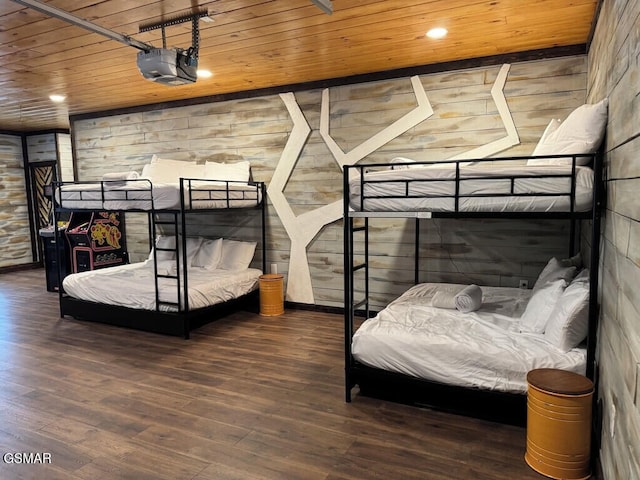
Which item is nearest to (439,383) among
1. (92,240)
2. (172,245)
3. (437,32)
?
(437,32)

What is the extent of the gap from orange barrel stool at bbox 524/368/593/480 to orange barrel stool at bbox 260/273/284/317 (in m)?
3.04

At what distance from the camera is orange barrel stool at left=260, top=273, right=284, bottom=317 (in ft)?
15.5

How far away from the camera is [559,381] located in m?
2.04

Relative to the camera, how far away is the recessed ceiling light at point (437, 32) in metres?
3.15

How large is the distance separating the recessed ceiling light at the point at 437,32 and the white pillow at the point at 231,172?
8.27 feet

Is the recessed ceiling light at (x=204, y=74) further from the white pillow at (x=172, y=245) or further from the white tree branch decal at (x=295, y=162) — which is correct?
the white pillow at (x=172, y=245)

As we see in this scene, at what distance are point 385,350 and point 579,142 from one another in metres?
1.57

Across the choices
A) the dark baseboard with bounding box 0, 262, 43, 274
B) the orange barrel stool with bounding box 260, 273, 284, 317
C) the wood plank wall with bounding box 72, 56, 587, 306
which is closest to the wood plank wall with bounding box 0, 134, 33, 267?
the dark baseboard with bounding box 0, 262, 43, 274

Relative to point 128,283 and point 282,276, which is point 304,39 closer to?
point 282,276

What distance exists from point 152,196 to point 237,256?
1.32 meters

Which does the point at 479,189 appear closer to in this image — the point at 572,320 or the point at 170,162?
the point at 572,320

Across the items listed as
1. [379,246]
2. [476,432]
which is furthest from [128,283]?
[476,432]

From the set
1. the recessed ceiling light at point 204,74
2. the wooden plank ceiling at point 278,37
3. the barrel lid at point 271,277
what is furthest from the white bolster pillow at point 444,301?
the recessed ceiling light at point 204,74

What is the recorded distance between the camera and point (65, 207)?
4.66 m
